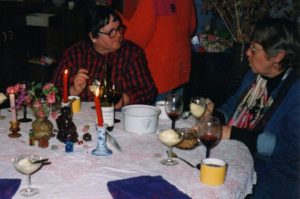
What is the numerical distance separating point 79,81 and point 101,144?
75 cm

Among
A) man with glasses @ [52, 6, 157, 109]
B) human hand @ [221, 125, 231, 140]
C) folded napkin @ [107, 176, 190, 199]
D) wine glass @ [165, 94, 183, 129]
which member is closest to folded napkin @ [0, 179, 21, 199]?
folded napkin @ [107, 176, 190, 199]

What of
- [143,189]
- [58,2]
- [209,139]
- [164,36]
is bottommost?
[143,189]

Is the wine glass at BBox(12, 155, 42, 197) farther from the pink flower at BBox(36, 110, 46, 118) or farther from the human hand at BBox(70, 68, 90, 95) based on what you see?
the human hand at BBox(70, 68, 90, 95)

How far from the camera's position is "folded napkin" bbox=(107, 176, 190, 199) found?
1429 millimetres

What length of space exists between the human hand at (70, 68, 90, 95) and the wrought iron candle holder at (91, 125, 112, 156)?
0.71 meters

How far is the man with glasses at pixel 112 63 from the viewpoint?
106 inches

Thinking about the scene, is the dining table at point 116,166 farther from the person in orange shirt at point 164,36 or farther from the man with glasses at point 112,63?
the person in orange shirt at point 164,36

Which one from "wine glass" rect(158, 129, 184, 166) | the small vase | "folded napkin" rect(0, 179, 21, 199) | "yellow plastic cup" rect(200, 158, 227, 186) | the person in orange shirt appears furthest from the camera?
the person in orange shirt

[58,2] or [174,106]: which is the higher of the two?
[58,2]

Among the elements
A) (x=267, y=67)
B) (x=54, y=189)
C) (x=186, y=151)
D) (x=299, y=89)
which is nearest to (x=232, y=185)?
(x=186, y=151)

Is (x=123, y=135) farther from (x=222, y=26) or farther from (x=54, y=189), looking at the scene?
(x=222, y=26)

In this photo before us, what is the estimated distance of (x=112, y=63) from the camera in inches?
110

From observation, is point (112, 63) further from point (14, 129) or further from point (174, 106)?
point (14, 129)

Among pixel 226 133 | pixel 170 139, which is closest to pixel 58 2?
pixel 226 133
